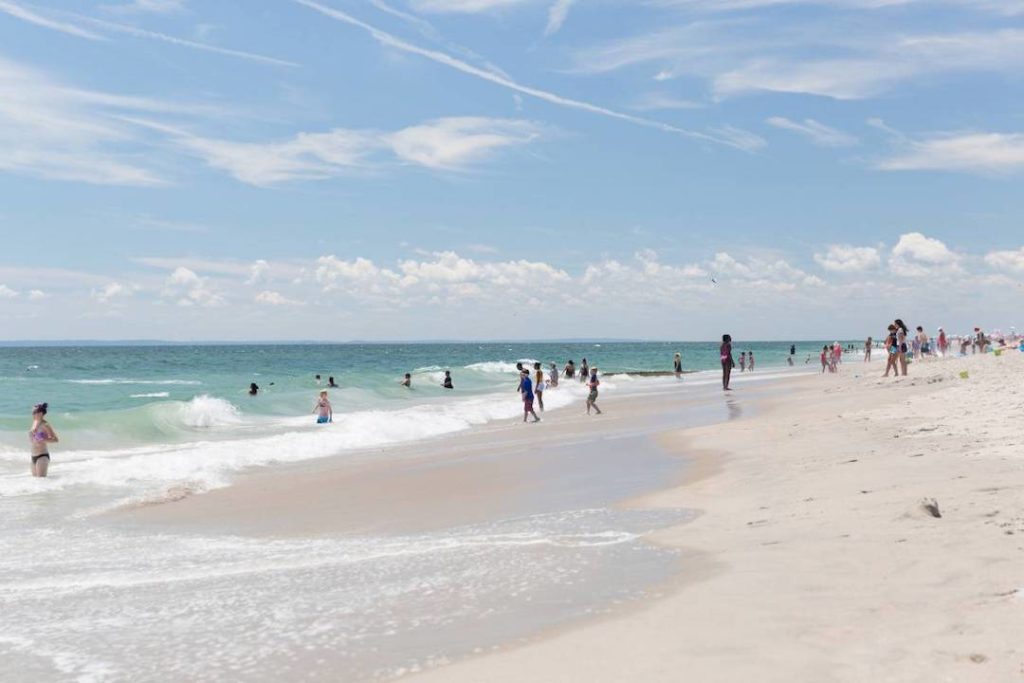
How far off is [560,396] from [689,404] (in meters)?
11.1

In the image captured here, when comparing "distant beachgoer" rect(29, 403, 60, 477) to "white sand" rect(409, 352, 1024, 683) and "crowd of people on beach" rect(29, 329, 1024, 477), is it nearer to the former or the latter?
"crowd of people on beach" rect(29, 329, 1024, 477)

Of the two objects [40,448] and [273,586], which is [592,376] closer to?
[40,448]

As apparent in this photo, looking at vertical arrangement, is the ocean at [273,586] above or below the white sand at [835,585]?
below

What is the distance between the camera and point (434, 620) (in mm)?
6203

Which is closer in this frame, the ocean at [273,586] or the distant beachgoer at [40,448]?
the ocean at [273,586]

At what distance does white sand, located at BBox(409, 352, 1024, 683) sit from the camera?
15.3 ft

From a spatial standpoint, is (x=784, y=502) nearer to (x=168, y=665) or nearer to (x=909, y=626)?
(x=909, y=626)

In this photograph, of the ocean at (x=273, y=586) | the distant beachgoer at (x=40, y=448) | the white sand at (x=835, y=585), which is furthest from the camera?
the distant beachgoer at (x=40, y=448)

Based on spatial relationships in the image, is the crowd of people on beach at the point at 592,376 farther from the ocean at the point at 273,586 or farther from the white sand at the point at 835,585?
the white sand at the point at 835,585

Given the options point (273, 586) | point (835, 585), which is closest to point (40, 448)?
point (273, 586)

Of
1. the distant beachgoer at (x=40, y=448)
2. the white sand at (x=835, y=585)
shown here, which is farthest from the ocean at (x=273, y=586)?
the distant beachgoer at (x=40, y=448)

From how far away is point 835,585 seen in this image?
6.06 metres

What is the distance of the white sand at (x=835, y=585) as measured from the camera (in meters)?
4.66

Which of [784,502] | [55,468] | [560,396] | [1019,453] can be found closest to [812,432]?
[1019,453]
